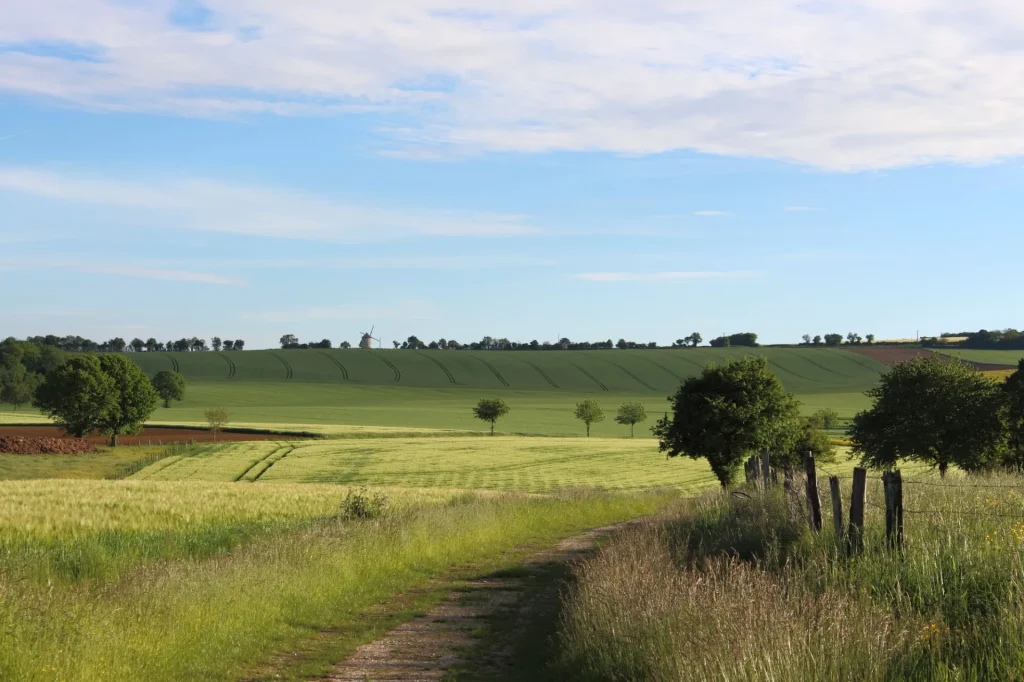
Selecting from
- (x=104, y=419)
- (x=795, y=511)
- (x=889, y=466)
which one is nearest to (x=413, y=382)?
(x=104, y=419)

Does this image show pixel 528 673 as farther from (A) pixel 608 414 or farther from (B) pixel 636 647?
(A) pixel 608 414

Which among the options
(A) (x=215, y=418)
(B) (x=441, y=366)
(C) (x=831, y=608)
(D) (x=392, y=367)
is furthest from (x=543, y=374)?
(C) (x=831, y=608)

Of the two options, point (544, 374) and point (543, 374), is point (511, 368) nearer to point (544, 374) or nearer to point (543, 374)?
point (543, 374)

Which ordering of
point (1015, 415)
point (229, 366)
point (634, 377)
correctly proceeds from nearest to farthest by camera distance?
point (1015, 415), point (634, 377), point (229, 366)

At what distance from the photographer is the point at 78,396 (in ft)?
262

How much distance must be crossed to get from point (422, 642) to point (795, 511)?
242 inches

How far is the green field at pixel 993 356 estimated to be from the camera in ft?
502

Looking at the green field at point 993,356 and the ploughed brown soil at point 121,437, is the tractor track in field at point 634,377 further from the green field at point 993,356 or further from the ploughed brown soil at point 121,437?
the ploughed brown soil at point 121,437

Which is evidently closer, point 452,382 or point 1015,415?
point 1015,415

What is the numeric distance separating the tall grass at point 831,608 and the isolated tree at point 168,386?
117 metres

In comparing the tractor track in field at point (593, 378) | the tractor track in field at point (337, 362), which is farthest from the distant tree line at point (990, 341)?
the tractor track in field at point (337, 362)

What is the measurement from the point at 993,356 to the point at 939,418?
13758 cm

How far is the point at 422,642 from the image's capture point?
12.2m

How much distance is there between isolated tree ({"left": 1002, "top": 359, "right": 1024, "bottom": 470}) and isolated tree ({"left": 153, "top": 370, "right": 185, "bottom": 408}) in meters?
103
